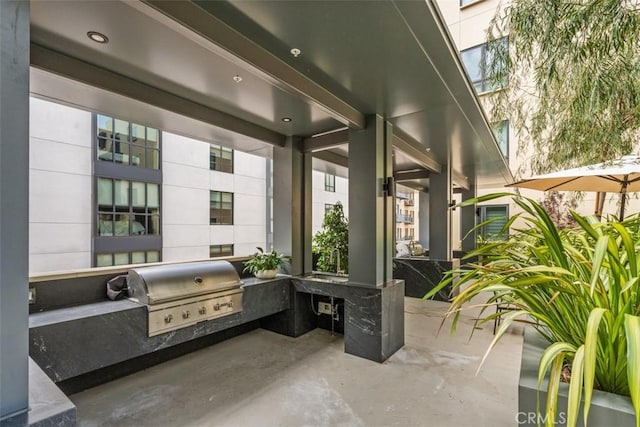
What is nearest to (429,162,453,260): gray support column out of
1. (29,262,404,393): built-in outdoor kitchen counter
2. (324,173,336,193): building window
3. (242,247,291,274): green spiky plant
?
(29,262,404,393): built-in outdoor kitchen counter

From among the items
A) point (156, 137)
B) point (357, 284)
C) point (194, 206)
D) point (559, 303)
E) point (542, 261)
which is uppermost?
point (156, 137)

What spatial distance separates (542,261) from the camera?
1.44 meters

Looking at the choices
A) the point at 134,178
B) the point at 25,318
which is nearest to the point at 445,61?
the point at 25,318

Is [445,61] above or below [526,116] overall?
below

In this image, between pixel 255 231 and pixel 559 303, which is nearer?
pixel 559 303

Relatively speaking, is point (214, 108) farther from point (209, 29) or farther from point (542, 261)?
point (542, 261)

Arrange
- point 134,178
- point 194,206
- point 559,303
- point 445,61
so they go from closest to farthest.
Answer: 1. point 559,303
2. point 445,61
3. point 134,178
4. point 194,206

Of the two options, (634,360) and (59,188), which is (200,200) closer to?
(59,188)

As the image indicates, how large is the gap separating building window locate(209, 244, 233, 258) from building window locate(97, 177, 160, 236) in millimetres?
1841

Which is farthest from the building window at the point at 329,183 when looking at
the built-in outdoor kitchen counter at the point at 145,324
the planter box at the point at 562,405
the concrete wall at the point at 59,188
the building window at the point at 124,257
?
the planter box at the point at 562,405

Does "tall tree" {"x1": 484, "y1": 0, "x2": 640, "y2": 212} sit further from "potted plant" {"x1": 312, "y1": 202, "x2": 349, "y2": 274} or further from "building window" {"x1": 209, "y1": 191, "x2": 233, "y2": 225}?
"building window" {"x1": 209, "y1": 191, "x2": 233, "y2": 225}

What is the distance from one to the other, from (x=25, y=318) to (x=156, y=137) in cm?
957

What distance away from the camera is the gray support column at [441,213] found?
6.28 m

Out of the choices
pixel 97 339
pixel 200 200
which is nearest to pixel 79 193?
pixel 200 200
